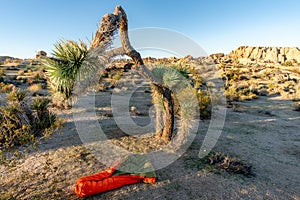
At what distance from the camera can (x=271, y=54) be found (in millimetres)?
68562

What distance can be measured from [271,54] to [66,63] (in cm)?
8127

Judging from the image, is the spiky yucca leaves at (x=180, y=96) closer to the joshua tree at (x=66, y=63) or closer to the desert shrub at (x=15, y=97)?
the joshua tree at (x=66, y=63)

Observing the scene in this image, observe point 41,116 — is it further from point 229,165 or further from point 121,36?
point 229,165

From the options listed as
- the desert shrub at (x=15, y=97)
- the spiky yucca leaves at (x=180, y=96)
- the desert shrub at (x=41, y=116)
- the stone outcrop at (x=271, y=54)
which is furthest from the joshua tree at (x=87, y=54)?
the stone outcrop at (x=271, y=54)

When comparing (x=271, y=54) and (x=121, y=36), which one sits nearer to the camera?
(x=121, y=36)

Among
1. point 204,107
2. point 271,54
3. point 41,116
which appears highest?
point 271,54

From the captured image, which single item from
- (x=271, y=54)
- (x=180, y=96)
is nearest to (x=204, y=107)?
(x=180, y=96)

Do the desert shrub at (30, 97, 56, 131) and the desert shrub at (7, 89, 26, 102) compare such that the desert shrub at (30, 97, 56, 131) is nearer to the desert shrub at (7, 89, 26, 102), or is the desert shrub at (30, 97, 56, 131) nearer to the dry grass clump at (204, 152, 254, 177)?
the desert shrub at (7, 89, 26, 102)

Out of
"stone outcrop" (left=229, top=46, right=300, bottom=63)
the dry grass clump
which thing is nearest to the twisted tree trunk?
the dry grass clump

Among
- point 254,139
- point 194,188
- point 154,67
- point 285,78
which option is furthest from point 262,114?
point 285,78

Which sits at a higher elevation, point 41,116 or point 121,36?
point 121,36

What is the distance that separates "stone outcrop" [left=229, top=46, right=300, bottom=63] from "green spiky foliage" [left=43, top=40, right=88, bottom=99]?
72673 millimetres

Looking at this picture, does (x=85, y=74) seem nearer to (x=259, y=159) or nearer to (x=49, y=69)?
(x=49, y=69)

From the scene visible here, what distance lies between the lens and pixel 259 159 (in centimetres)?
604
